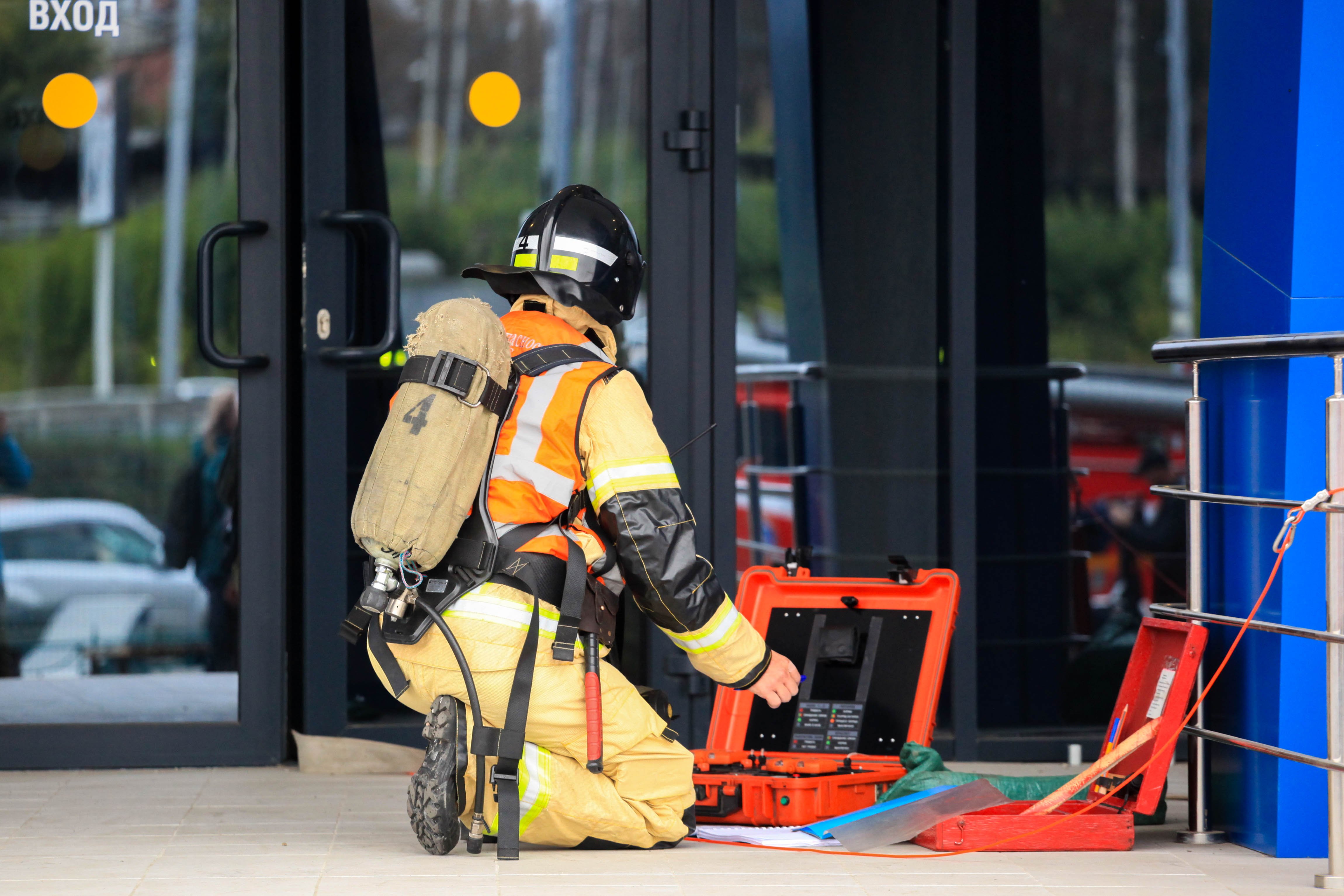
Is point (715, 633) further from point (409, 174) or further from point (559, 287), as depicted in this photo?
point (409, 174)

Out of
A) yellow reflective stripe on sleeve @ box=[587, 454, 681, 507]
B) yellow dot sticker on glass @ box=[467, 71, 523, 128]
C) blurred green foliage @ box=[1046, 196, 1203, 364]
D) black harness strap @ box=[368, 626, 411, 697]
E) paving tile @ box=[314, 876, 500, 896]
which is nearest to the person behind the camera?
paving tile @ box=[314, 876, 500, 896]

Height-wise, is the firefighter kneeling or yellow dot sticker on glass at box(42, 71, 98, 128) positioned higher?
yellow dot sticker on glass at box(42, 71, 98, 128)

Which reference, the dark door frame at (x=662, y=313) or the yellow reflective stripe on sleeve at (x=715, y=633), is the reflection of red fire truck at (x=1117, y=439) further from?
the yellow reflective stripe on sleeve at (x=715, y=633)

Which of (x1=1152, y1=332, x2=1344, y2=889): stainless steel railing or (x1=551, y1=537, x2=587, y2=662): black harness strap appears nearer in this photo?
(x1=1152, y1=332, x2=1344, y2=889): stainless steel railing

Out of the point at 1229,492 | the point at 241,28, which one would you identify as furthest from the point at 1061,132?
the point at 241,28

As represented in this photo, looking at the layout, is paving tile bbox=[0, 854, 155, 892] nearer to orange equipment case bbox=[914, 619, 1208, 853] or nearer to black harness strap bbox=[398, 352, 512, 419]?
black harness strap bbox=[398, 352, 512, 419]

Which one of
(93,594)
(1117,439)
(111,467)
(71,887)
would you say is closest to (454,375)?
(71,887)

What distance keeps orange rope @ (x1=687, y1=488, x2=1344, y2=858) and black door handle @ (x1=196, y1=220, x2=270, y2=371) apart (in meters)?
1.95

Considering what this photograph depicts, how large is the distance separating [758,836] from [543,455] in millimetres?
1000

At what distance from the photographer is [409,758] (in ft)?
14.3

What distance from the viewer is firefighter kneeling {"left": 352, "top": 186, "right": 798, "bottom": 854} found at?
3.14 m

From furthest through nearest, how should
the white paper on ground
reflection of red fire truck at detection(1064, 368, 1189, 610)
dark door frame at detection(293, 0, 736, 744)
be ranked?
reflection of red fire truck at detection(1064, 368, 1189, 610) < dark door frame at detection(293, 0, 736, 744) < the white paper on ground

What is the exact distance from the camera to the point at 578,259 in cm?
338

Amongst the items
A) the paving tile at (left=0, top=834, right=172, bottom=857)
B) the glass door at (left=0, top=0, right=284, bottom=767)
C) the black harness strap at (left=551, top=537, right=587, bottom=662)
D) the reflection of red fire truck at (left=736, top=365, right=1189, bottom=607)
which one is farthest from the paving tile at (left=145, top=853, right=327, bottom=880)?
the reflection of red fire truck at (left=736, top=365, right=1189, bottom=607)
